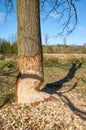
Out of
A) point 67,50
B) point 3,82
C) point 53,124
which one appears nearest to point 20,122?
point 53,124

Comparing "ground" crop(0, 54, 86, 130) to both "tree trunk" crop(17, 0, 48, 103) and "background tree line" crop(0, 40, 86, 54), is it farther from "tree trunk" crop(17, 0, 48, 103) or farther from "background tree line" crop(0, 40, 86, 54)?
"background tree line" crop(0, 40, 86, 54)

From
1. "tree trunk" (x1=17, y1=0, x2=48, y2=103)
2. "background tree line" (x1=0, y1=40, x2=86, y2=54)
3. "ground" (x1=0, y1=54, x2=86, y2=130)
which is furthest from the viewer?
"background tree line" (x1=0, y1=40, x2=86, y2=54)

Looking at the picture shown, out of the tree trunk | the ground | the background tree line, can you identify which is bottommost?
the background tree line

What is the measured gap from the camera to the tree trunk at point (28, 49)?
258 inches

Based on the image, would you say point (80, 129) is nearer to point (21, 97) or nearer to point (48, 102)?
point (48, 102)

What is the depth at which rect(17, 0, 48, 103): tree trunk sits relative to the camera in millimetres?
6555

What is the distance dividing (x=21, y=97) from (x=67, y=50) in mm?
33319

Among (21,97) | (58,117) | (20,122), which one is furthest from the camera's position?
(21,97)

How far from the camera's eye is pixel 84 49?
3638 cm

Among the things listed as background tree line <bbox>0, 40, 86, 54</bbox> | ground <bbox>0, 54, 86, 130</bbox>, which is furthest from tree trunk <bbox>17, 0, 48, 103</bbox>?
background tree line <bbox>0, 40, 86, 54</bbox>

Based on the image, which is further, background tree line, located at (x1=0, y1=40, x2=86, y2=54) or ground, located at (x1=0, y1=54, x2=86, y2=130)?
background tree line, located at (x1=0, y1=40, x2=86, y2=54)

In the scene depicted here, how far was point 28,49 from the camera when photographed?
21.5 ft

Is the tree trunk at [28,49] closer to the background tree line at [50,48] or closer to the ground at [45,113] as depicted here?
the ground at [45,113]

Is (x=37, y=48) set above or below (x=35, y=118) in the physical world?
above
